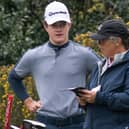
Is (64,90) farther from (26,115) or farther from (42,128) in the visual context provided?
(26,115)

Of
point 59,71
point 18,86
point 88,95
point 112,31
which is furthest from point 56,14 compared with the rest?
point 88,95

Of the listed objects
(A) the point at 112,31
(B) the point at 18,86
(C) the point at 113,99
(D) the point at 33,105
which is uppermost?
(A) the point at 112,31

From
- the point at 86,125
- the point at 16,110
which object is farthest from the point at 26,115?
the point at 86,125

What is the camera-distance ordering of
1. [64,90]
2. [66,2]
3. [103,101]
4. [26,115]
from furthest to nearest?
[66,2], [26,115], [64,90], [103,101]

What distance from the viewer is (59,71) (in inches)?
230

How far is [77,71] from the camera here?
5883 millimetres

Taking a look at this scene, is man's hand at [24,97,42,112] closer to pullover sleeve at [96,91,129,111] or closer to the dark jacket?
the dark jacket

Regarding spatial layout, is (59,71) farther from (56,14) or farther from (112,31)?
(112,31)

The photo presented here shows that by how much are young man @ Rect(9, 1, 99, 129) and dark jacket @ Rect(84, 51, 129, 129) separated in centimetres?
67

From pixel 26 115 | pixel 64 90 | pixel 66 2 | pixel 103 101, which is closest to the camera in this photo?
pixel 103 101

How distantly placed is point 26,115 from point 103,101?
314 centimetres

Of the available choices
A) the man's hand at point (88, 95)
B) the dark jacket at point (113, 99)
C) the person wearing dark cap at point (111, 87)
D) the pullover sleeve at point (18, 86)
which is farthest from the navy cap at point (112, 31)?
the pullover sleeve at point (18, 86)

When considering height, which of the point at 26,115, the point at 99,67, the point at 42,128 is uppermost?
the point at 99,67

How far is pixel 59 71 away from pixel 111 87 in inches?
34.2
